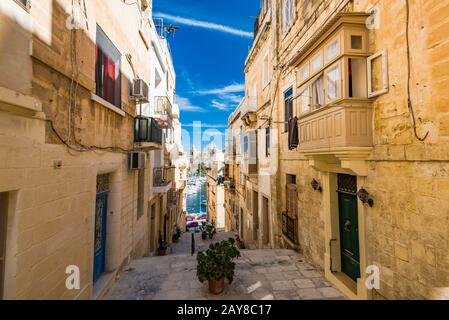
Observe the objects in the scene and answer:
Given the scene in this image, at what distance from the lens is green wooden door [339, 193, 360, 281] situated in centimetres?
582

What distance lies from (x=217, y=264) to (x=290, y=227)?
4662 mm

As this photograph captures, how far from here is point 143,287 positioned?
5.70m

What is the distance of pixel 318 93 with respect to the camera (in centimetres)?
611

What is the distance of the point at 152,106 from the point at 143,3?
447cm

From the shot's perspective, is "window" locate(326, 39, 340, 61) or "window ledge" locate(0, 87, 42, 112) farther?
"window" locate(326, 39, 340, 61)

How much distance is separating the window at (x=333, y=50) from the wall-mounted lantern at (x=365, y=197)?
3091 mm

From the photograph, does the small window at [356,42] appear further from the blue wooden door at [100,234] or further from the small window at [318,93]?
the blue wooden door at [100,234]

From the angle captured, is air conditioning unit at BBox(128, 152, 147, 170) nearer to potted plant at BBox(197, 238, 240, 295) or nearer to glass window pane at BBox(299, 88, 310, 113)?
potted plant at BBox(197, 238, 240, 295)

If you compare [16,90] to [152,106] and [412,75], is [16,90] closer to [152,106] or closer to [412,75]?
[412,75]

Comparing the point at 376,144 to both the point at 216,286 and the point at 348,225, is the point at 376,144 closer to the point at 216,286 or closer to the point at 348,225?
the point at 348,225

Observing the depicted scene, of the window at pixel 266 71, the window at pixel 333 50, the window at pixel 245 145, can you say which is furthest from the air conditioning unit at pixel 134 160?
the window at pixel 266 71

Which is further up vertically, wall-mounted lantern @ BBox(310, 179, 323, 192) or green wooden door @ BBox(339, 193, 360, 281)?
wall-mounted lantern @ BBox(310, 179, 323, 192)

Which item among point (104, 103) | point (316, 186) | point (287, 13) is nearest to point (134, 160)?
point (104, 103)

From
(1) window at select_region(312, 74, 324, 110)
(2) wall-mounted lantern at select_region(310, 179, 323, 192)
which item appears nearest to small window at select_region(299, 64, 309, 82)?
(1) window at select_region(312, 74, 324, 110)
